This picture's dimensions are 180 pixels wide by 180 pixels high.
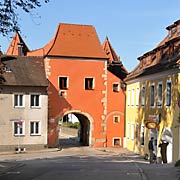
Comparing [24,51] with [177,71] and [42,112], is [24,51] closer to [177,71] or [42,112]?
[42,112]

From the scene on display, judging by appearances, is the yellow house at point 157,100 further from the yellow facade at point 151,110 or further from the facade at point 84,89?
the facade at point 84,89

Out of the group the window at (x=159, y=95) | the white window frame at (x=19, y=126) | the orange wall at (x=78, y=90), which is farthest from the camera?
the orange wall at (x=78, y=90)

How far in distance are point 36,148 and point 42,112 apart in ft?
12.2

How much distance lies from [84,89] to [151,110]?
1349 cm

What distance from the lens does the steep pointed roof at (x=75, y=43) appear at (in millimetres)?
50250

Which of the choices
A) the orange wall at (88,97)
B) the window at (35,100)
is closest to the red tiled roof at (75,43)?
the orange wall at (88,97)

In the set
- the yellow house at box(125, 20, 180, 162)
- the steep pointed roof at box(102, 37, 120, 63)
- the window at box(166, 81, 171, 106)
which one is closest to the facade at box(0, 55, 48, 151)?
the yellow house at box(125, 20, 180, 162)

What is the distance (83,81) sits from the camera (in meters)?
50.1

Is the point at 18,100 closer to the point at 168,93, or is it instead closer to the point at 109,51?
the point at 168,93

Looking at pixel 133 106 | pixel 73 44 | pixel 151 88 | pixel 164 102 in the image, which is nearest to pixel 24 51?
pixel 73 44

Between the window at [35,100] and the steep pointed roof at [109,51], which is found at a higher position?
the steep pointed roof at [109,51]

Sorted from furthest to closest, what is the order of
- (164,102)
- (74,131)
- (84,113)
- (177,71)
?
(74,131)
(84,113)
(164,102)
(177,71)

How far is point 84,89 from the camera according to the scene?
50.1 meters

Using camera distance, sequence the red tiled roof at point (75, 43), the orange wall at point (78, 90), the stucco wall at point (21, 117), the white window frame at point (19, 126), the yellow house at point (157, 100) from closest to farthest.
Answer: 1. the yellow house at point (157, 100)
2. the stucco wall at point (21, 117)
3. the white window frame at point (19, 126)
4. the orange wall at point (78, 90)
5. the red tiled roof at point (75, 43)
